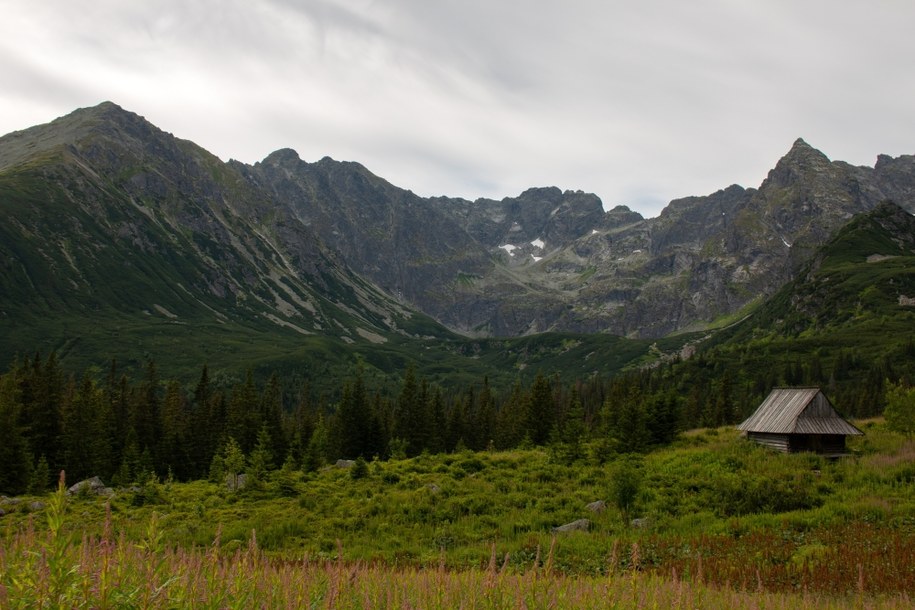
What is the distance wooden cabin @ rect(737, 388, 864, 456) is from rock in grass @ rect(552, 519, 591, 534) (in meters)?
21.3

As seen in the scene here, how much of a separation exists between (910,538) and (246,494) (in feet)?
98.6

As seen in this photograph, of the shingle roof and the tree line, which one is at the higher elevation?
the shingle roof

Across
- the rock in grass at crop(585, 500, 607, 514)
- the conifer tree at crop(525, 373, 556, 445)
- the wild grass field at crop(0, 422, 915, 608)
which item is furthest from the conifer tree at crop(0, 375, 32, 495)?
the conifer tree at crop(525, 373, 556, 445)

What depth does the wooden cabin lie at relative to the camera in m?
36.6

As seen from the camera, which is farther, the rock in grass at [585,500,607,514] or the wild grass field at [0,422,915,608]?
the rock in grass at [585,500,607,514]

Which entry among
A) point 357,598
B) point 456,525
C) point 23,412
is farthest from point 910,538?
point 23,412

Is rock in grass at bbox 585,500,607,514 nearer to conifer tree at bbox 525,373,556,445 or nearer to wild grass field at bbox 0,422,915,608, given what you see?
wild grass field at bbox 0,422,915,608

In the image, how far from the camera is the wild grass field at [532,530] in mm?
6637

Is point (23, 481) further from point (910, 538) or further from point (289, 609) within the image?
point (910, 538)

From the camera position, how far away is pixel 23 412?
52781mm

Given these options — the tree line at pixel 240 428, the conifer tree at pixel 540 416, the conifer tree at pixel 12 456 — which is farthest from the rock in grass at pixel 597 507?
the conifer tree at pixel 12 456

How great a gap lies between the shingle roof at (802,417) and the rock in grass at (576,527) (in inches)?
837

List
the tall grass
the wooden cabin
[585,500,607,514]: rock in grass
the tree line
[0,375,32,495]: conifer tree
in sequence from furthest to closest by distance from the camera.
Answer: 1. the tree line
2. [0,375,32,495]: conifer tree
3. the wooden cabin
4. [585,500,607,514]: rock in grass
5. the tall grass

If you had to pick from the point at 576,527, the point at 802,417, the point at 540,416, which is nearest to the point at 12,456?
the point at 576,527
